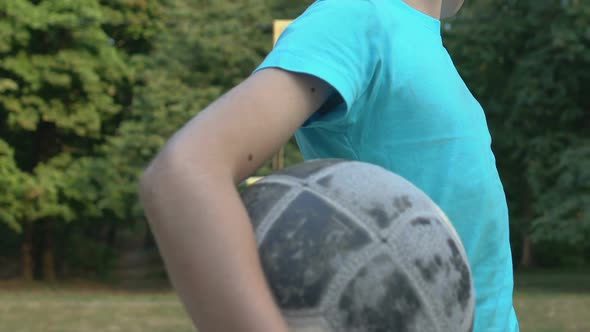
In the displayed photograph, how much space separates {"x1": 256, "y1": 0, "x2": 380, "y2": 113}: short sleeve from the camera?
4.59 feet

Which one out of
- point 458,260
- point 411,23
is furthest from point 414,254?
point 411,23

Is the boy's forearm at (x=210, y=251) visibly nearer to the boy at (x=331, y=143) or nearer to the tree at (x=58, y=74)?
the boy at (x=331, y=143)

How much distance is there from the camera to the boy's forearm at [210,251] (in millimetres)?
1154

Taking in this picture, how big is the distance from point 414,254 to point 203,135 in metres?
0.36

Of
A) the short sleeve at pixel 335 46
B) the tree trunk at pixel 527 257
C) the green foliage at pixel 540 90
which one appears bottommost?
the tree trunk at pixel 527 257

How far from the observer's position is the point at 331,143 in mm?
1636

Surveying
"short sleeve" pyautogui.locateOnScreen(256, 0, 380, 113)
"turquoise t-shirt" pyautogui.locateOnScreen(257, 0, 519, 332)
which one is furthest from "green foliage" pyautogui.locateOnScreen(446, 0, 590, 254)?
"short sleeve" pyautogui.locateOnScreen(256, 0, 380, 113)

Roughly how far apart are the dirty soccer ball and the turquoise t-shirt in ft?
0.51

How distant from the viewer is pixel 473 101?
1741 mm

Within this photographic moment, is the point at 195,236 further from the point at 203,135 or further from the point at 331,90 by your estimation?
the point at 331,90

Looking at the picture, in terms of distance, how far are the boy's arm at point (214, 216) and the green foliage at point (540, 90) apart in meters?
22.1

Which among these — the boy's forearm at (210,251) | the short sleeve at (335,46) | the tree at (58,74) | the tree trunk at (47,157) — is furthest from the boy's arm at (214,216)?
the tree trunk at (47,157)

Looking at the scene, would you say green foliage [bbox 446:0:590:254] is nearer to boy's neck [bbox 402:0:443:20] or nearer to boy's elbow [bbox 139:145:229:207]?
boy's neck [bbox 402:0:443:20]

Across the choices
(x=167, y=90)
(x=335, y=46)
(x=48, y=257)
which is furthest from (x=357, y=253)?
(x=48, y=257)
